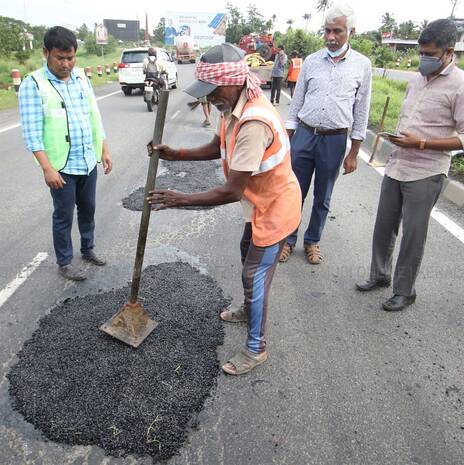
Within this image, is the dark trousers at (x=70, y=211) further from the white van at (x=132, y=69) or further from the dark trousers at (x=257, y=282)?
the white van at (x=132, y=69)

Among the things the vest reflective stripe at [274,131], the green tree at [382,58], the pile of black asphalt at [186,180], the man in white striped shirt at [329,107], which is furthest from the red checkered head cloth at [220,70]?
the green tree at [382,58]

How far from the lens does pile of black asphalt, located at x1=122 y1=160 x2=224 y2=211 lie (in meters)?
4.90

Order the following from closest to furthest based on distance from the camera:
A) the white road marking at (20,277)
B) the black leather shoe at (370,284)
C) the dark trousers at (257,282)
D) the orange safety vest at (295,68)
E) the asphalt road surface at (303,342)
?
the asphalt road surface at (303,342)
the dark trousers at (257,282)
the white road marking at (20,277)
the black leather shoe at (370,284)
the orange safety vest at (295,68)

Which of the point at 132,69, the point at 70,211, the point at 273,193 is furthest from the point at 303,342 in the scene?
the point at 132,69

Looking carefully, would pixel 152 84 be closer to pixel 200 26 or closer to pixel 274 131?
pixel 274 131

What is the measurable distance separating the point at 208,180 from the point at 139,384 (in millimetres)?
3717

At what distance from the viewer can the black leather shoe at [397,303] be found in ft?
10.0

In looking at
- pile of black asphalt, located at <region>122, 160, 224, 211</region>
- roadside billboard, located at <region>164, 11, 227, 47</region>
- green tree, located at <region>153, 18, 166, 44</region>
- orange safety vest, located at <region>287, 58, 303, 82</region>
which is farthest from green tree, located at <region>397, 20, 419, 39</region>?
pile of black asphalt, located at <region>122, 160, 224, 211</region>

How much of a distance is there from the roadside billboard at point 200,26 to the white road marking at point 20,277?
54.9 metres

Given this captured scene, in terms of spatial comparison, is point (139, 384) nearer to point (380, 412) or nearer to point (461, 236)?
point (380, 412)

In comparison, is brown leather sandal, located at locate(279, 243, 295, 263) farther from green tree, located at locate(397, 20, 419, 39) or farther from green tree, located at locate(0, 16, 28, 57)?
green tree, located at locate(397, 20, 419, 39)

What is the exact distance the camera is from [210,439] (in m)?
1.99

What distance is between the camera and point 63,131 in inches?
113

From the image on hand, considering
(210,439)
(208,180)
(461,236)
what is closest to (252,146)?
(210,439)
